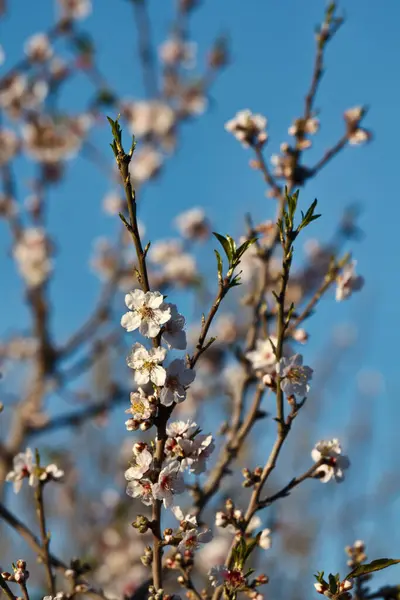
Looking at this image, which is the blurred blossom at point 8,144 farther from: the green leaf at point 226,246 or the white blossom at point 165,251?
the green leaf at point 226,246

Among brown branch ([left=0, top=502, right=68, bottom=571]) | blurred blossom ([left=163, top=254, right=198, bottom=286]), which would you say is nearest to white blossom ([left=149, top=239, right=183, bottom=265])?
blurred blossom ([left=163, top=254, right=198, bottom=286])

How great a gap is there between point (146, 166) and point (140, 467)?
6.58 meters

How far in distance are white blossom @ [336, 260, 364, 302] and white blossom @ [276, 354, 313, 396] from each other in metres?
0.80

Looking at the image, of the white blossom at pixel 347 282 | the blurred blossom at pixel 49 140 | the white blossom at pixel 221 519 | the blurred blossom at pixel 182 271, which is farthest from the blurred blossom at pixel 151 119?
the white blossom at pixel 221 519

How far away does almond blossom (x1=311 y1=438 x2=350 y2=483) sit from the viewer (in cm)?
171

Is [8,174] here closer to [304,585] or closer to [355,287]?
[355,287]

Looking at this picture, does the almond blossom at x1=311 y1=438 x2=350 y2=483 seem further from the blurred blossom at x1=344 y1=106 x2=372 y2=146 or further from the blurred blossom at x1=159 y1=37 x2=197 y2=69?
the blurred blossom at x1=159 y1=37 x2=197 y2=69

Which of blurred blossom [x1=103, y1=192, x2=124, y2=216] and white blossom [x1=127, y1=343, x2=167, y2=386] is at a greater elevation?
blurred blossom [x1=103, y1=192, x2=124, y2=216]

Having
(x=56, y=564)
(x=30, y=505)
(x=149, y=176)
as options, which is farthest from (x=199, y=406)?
(x=56, y=564)

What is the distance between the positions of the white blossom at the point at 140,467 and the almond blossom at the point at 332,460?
566 millimetres

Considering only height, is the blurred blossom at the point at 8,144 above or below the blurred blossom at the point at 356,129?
above

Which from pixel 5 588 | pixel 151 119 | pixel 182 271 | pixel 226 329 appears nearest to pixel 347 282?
pixel 5 588

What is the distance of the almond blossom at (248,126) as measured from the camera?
9.20ft

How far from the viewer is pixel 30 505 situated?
8977 millimetres
